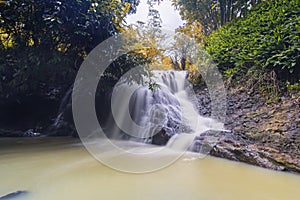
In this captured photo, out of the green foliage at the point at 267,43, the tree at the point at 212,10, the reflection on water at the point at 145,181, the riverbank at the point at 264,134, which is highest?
the tree at the point at 212,10

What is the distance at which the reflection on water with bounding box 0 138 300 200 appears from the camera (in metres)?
1.58

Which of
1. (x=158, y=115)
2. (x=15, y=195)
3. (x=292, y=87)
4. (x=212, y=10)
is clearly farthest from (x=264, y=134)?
(x=212, y=10)

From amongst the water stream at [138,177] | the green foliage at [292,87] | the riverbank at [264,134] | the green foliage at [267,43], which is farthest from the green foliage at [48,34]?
the green foliage at [292,87]

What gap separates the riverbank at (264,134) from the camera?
230cm

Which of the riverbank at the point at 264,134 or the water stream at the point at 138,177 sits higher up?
the riverbank at the point at 264,134

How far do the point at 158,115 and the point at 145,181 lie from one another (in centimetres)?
242

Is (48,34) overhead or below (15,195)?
overhead

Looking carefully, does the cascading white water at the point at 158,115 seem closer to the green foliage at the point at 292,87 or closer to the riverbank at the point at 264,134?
the riverbank at the point at 264,134

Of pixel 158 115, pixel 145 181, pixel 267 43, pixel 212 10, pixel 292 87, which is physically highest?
pixel 212 10

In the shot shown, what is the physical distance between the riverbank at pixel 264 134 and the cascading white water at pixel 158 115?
1.61 ft

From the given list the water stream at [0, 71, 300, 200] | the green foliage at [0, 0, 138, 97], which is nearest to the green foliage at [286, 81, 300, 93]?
the water stream at [0, 71, 300, 200]

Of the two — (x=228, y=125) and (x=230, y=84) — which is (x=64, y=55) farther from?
(x=230, y=84)

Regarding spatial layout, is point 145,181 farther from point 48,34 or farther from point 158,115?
point 48,34

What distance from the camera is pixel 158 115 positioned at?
4250mm
